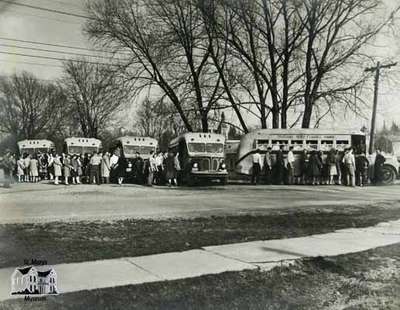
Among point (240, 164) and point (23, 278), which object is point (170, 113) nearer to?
point (240, 164)

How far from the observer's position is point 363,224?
923 cm

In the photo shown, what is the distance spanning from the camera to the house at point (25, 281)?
408cm

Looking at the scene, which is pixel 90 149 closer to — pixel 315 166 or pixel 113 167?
pixel 113 167

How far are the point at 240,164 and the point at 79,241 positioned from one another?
49.4ft

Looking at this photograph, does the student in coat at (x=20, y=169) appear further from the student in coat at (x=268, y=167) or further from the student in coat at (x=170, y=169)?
the student in coat at (x=268, y=167)

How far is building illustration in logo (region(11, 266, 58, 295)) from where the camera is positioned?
13.4ft

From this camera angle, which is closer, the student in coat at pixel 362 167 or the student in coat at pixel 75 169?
the student in coat at pixel 362 167

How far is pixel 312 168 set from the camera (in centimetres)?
1984

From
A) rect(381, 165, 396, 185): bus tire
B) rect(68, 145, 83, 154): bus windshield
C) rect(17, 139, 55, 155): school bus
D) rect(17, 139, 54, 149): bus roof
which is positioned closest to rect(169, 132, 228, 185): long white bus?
rect(381, 165, 396, 185): bus tire

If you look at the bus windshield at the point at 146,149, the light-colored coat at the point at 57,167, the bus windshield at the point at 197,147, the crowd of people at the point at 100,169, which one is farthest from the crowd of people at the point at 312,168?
the light-colored coat at the point at 57,167

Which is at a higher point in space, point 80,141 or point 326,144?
point 80,141

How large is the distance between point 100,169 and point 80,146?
264 inches

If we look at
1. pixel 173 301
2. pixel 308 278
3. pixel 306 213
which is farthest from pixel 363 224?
pixel 173 301

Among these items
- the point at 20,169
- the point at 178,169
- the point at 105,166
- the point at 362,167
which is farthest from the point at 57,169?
the point at 362,167
